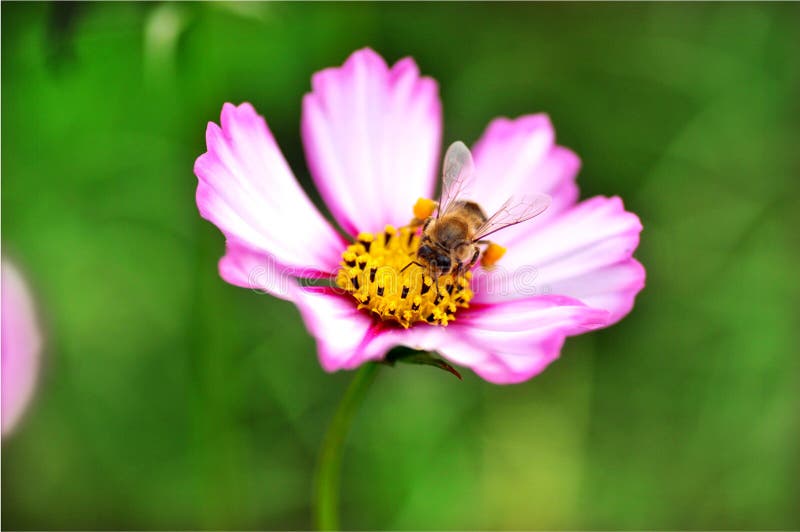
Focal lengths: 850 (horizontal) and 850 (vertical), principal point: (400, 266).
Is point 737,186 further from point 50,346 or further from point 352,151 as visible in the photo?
point 50,346

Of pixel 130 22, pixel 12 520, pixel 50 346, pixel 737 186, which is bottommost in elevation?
pixel 12 520

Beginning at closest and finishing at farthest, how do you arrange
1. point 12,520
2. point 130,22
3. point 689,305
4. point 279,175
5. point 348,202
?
point 279,175 → point 348,202 → point 12,520 → point 130,22 → point 689,305

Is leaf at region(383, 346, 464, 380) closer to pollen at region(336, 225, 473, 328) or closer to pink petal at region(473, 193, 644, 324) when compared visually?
pollen at region(336, 225, 473, 328)

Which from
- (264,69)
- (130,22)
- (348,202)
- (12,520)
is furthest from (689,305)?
(12,520)

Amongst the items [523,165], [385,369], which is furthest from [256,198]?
[385,369]

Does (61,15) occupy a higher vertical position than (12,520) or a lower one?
higher

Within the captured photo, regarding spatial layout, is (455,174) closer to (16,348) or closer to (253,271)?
(253,271)

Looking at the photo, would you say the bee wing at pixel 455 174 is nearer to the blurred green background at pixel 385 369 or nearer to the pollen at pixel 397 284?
the pollen at pixel 397 284

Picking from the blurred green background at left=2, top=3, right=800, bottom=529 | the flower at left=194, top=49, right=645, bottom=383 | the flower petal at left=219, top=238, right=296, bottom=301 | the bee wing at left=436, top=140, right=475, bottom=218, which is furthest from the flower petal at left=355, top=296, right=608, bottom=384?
the blurred green background at left=2, top=3, right=800, bottom=529
